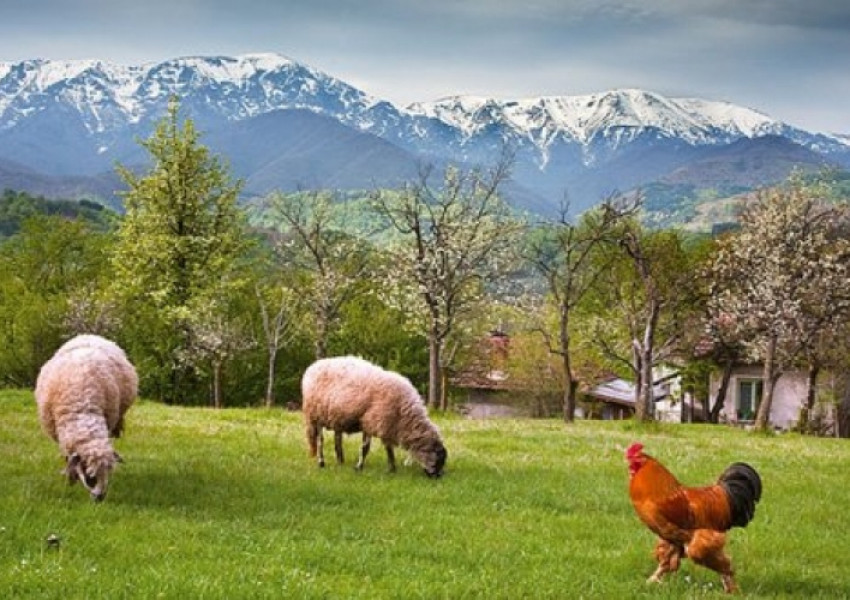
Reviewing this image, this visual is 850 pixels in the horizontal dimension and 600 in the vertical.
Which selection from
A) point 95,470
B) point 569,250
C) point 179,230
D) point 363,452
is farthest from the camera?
point 179,230

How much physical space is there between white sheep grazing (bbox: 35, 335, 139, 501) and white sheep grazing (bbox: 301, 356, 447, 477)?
3970 mm

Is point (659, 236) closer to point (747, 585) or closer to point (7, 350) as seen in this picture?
point (7, 350)

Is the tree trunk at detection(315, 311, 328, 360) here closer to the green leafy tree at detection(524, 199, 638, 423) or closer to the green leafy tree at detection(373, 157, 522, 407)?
the green leafy tree at detection(373, 157, 522, 407)

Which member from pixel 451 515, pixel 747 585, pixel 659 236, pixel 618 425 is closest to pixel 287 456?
pixel 451 515

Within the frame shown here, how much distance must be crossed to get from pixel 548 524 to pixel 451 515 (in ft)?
4.92

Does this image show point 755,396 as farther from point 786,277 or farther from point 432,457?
point 432,457

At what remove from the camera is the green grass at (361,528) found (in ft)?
32.2

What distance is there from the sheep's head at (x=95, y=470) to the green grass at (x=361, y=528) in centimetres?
27

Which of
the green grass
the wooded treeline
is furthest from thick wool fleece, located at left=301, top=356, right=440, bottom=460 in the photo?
the wooded treeline

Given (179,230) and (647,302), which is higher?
(179,230)

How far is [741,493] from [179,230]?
44322mm

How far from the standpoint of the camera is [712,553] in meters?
10.7

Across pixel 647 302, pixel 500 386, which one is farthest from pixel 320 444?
pixel 500 386

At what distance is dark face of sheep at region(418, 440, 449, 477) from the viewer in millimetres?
18375
